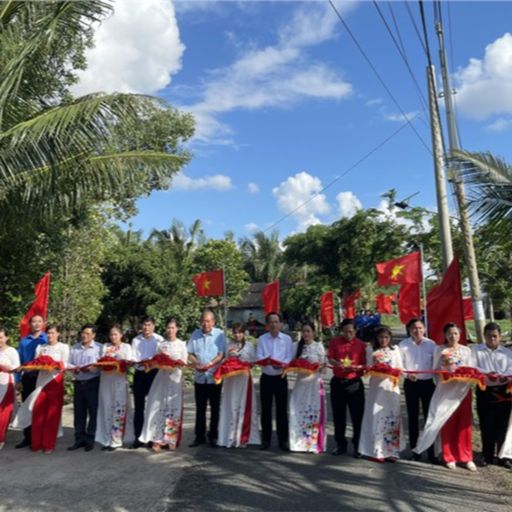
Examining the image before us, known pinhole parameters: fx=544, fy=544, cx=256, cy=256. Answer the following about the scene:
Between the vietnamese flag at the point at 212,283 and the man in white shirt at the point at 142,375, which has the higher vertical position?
the vietnamese flag at the point at 212,283

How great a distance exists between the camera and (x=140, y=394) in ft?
23.4

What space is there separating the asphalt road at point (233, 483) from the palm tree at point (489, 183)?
2801 millimetres

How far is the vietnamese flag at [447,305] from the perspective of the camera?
280 inches

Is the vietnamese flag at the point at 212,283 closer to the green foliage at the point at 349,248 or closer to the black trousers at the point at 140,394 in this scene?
the black trousers at the point at 140,394

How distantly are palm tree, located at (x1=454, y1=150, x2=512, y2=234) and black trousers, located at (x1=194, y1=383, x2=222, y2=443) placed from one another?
391 centimetres

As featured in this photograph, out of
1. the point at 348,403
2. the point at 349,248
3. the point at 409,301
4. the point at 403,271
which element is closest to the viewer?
the point at 348,403

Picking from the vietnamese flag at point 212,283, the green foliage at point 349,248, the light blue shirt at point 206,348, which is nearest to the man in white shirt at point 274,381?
the light blue shirt at point 206,348

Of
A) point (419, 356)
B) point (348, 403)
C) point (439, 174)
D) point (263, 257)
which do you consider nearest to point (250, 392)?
point (348, 403)

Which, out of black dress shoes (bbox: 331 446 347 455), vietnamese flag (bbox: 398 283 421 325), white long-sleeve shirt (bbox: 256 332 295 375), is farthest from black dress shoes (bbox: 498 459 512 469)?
vietnamese flag (bbox: 398 283 421 325)

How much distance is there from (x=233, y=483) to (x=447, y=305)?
362 centimetres

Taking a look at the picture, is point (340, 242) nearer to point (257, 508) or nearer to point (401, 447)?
point (401, 447)

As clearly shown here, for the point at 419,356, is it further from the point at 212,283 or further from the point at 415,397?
the point at 212,283

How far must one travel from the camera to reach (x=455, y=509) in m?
4.72

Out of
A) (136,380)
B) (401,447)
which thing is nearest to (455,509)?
(401,447)
